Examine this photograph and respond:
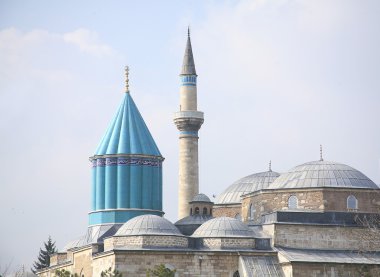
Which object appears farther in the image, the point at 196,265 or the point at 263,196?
the point at 263,196

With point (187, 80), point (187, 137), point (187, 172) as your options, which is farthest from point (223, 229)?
point (187, 80)

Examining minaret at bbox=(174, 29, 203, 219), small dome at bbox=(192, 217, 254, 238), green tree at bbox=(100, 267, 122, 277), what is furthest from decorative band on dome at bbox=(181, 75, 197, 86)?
green tree at bbox=(100, 267, 122, 277)

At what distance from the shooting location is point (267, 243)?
1718 inches

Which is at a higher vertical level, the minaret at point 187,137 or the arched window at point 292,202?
the minaret at point 187,137

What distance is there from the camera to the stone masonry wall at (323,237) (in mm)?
43969

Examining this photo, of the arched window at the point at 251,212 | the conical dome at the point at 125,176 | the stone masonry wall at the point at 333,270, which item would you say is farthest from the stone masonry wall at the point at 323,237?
the conical dome at the point at 125,176

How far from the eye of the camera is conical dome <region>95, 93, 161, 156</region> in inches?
1934

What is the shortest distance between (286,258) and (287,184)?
5163 millimetres

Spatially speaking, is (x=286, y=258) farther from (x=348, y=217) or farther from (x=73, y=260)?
(x=73, y=260)

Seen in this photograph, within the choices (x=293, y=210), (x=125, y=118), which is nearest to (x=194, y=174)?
(x=125, y=118)

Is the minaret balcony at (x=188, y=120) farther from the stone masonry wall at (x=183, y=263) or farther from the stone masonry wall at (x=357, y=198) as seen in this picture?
the stone masonry wall at (x=183, y=263)

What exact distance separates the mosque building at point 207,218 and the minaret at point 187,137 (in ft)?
0.15

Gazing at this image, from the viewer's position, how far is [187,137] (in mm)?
52375

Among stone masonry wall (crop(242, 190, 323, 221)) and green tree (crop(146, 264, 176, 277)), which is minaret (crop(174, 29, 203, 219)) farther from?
green tree (crop(146, 264, 176, 277))
